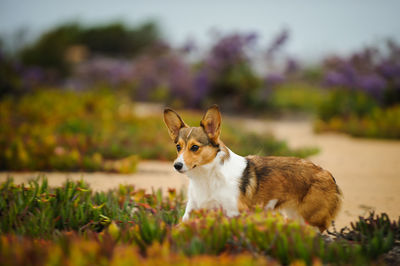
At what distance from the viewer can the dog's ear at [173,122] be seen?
11.8 ft

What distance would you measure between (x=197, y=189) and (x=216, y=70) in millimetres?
15618

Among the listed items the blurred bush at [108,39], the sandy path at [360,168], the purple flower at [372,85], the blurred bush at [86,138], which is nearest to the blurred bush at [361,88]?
the purple flower at [372,85]

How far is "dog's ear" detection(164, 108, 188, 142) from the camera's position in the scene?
142 inches

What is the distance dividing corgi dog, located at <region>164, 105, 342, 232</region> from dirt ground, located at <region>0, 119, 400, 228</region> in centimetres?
94

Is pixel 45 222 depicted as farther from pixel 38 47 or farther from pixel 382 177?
pixel 38 47

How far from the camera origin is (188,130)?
3467mm

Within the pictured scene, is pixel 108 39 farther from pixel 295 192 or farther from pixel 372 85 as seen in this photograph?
pixel 295 192

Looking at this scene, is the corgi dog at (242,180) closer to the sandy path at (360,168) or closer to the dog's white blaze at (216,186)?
the dog's white blaze at (216,186)

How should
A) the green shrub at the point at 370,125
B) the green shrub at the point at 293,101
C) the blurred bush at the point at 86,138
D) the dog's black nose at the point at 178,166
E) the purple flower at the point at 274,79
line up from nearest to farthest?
the dog's black nose at the point at 178,166, the blurred bush at the point at 86,138, the green shrub at the point at 370,125, the purple flower at the point at 274,79, the green shrub at the point at 293,101

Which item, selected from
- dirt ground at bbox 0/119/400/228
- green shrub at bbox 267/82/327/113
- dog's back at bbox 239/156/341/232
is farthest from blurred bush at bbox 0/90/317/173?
green shrub at bbox 267/82/327/113

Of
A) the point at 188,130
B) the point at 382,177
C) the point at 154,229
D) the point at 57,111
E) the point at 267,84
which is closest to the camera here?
the point at 154,229

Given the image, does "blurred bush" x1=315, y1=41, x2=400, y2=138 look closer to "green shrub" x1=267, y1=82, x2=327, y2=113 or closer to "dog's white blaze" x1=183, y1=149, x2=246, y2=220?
"green shrub" x1=267, y1=82, x2=327, y2=113

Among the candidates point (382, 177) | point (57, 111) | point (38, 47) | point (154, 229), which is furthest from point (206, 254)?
point (38, 47)

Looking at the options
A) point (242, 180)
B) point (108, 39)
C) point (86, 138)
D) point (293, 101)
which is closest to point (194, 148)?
point (242, 180)
